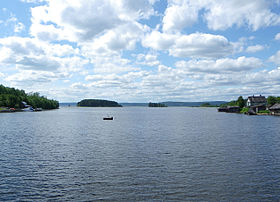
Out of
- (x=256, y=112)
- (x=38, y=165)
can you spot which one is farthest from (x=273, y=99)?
(x=38, y=165)

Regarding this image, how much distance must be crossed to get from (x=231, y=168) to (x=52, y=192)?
64.3 feet

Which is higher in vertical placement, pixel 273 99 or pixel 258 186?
pixel 273 99

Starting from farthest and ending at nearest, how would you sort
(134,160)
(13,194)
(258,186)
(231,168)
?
(134,160), (231,168), (258,186), (13,194)

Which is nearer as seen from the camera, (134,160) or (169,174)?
(169,174)

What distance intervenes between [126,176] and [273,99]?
593 feet

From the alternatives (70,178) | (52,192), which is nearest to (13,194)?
A: (52,192)

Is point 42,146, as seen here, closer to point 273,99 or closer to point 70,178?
point 70,178

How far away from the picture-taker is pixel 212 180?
2495cm

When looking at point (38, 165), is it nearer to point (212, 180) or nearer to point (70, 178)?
point (70, 178)

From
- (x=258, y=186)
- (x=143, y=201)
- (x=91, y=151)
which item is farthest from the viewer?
(x=91, y=151)

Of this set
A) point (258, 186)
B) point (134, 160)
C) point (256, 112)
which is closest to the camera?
point (258, 186)

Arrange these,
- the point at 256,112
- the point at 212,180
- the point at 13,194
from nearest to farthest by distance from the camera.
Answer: the point at 13,194 < the point at 212,180 < the point at 256,112

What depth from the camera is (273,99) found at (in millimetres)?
179500

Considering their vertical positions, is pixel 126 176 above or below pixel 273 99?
below
